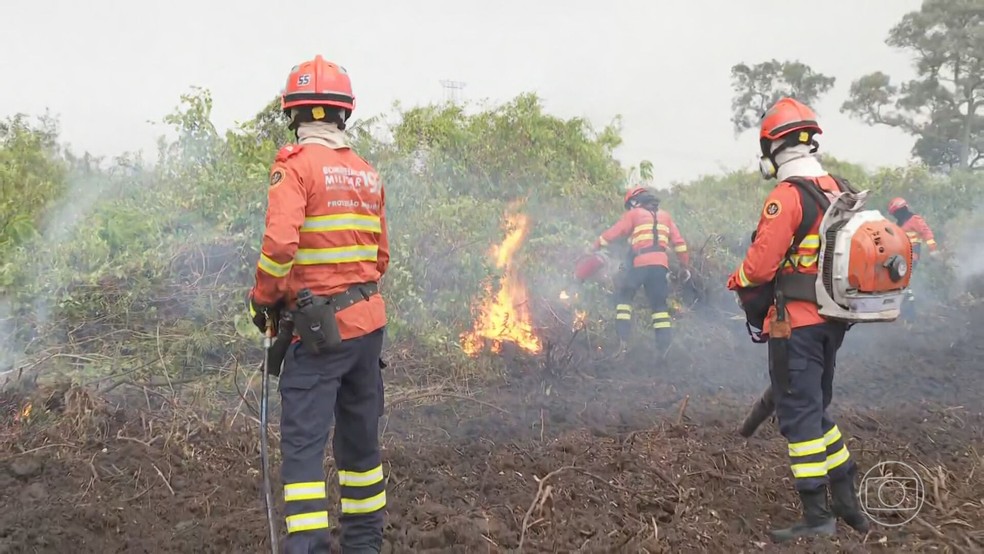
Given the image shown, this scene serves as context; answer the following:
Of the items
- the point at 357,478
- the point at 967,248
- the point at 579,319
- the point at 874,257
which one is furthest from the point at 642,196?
the point at 967,248

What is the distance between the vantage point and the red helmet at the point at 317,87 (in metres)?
3.42

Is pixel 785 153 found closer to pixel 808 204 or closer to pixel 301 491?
pixel 808 204

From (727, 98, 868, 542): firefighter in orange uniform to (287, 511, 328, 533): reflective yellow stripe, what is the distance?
2348 millimetres

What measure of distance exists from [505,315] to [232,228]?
10.4 feet

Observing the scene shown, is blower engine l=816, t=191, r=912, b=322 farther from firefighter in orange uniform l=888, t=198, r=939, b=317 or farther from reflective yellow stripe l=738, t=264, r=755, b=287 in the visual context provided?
firefighter in orange uniform l=888, t=198, r=939, b=317

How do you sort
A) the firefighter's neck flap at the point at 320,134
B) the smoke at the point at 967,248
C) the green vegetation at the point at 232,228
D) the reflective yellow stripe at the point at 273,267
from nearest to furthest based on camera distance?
the reflective yellow stripe at the point at 273,267, the firefighter's neck flap at the point at 320,134, the green vegetation at the point at 232,228, the smoke at the point at 967,248

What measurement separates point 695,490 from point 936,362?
246 inches

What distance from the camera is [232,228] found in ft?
27.0

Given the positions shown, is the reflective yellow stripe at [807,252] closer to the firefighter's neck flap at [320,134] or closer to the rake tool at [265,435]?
the firefighter's neck flap at [320,134]

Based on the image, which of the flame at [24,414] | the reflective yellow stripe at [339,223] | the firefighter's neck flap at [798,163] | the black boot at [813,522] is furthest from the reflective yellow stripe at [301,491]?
the flame at [24,414]

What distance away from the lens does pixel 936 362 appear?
9055 millimetres

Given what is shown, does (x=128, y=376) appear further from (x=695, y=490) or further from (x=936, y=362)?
(x=936, y=362)

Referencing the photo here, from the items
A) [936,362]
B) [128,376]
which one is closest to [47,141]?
[128,376]

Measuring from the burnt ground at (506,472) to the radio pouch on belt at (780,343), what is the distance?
83cm
